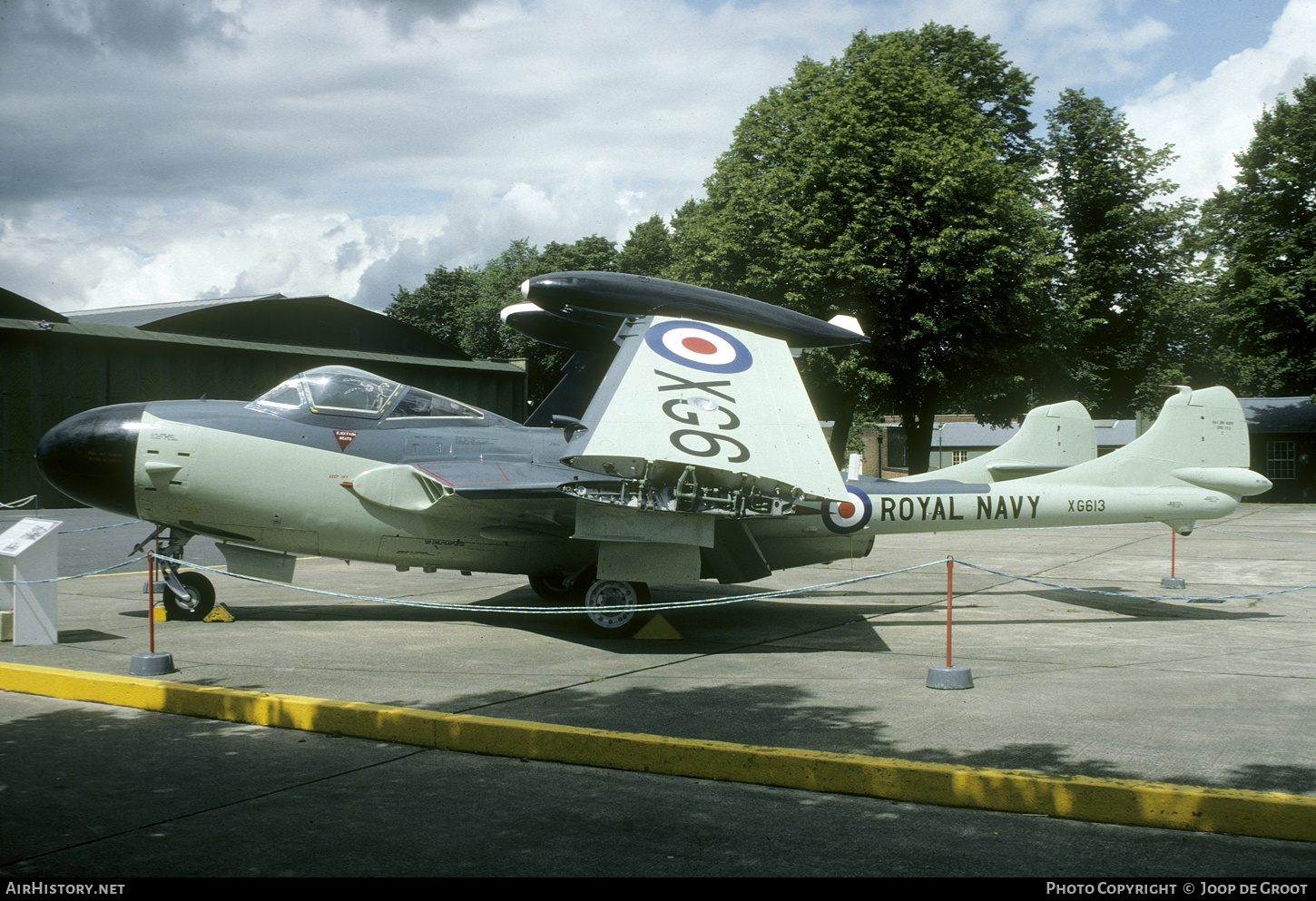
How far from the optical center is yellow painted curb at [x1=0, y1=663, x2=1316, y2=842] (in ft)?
14.5

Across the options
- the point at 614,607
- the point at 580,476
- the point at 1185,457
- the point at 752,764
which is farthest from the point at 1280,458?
the point at 752,764

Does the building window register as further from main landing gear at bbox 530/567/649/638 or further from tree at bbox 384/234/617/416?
main landing gear at bbox 530/567/649/638

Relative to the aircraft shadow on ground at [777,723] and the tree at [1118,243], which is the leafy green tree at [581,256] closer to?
the tree at [1118,243]

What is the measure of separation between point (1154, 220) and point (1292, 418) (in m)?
12.6

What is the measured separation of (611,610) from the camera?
971 centimetres

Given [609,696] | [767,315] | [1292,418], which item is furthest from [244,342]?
[1292,418]

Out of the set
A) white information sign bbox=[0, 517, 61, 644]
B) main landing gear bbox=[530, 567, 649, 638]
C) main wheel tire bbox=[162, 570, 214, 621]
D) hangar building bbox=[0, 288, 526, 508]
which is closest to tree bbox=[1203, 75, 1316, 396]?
hangar building bbox=[0, 288, 526, 508]

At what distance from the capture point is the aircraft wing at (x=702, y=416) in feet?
27.0

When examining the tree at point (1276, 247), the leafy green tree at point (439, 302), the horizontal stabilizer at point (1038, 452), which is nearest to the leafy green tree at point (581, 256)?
the leafy green tree at point (439, 302)

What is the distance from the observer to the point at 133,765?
215 inches

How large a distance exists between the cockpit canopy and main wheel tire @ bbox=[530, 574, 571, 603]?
2.48 meters

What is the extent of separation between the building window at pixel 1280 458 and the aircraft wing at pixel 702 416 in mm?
45829

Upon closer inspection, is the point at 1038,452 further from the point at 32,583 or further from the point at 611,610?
the point at 32,583
